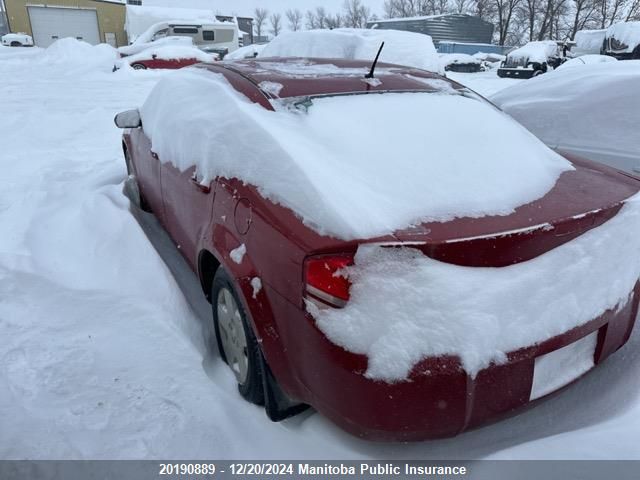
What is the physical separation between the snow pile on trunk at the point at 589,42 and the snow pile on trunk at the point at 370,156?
23.5 meters

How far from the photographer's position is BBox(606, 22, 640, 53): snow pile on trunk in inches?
698

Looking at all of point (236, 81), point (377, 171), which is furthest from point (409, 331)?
point (236, 81)

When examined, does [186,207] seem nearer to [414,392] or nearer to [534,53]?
[414,392]

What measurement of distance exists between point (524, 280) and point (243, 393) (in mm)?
1266

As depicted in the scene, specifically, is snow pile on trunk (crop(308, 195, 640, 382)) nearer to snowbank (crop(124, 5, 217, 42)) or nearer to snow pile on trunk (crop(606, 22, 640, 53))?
snow pile on trunk (crop(606, 22, 640, 53))

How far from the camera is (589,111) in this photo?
12.2ft

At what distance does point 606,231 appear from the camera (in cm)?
179

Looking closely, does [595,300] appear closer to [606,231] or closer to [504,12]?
[606,231]

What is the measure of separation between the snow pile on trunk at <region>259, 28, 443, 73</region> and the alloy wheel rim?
8607 millimetres

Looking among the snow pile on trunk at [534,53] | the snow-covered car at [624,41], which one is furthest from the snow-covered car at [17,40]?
the snow-covered car at [624,41]

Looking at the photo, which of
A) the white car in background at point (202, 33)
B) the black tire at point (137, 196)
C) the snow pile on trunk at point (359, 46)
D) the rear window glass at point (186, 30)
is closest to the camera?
the black tire at point (137, 196)

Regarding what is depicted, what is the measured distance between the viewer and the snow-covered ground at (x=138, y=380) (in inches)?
74.0

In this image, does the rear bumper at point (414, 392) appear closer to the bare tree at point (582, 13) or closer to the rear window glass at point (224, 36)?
the rear window glass at point (224, 36)

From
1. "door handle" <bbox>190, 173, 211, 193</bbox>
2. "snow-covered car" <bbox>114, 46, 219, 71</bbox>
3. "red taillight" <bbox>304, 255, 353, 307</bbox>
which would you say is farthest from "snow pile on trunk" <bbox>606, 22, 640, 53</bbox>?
"red taillight" <bbox>304, 255, 353, 307</bbox>
